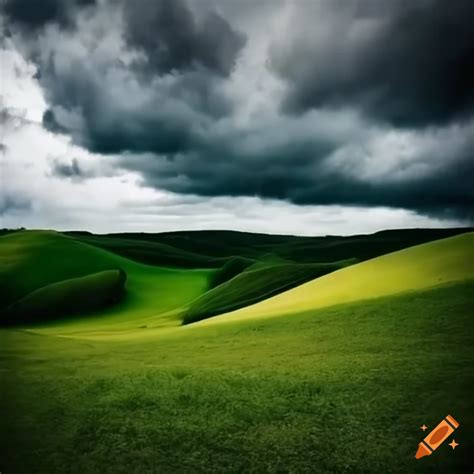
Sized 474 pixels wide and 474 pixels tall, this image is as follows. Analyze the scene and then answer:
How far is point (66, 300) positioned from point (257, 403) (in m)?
44.4

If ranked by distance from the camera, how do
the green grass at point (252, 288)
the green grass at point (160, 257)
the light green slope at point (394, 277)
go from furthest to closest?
1. the green grass at point (160, 257)
2. the green grass at point (252, 288)
3. the light green slope at point (394, 277)

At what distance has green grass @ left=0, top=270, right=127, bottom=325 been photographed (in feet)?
160

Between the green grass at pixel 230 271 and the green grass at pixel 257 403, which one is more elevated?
the green grass at pixel 230 271

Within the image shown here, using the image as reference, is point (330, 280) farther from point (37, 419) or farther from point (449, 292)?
point (37, 419)

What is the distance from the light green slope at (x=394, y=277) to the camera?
64.6ft

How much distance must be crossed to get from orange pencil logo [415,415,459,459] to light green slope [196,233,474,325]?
32.9ft

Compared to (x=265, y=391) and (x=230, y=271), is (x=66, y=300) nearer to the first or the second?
(x=230, y=271)

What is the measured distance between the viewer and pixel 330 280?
91.0ft

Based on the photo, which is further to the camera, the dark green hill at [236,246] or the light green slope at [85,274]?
the dark green hill at [236,246]

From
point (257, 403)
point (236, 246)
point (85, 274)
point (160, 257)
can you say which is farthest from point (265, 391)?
point (236, 246)

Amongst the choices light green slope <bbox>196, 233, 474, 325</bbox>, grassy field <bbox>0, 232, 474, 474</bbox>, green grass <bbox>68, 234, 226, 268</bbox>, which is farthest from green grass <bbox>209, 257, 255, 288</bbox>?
grassy field <bbox>0, 232, 474, 474</bbox>

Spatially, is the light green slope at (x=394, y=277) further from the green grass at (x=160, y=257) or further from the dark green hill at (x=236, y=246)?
the green grass at (x=160, y=257)

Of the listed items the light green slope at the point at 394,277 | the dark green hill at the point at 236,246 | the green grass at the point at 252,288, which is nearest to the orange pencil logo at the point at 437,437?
the light green slope at the point at 394,277

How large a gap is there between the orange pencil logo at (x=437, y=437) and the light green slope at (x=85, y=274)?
107 feet
